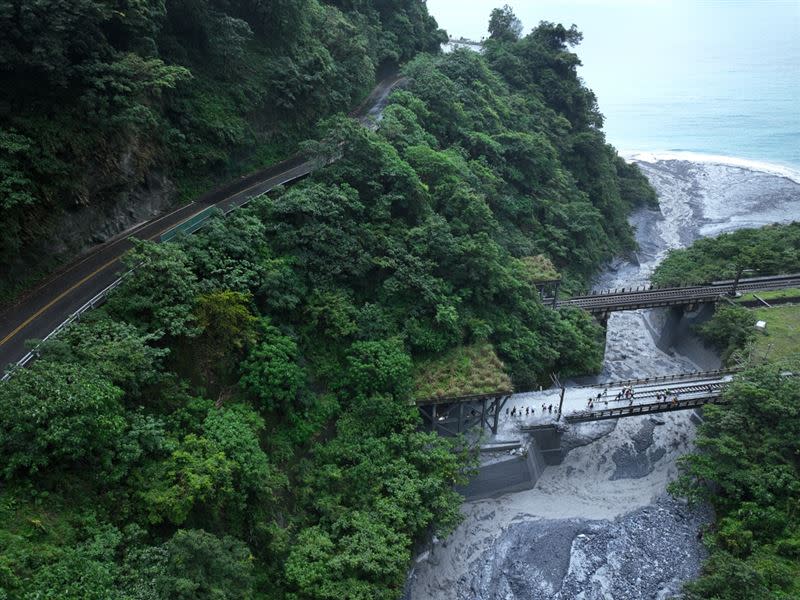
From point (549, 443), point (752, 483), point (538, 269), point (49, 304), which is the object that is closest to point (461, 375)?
point (549, 443)

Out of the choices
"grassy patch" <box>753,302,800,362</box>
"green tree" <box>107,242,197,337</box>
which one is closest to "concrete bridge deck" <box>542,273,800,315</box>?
"grassy patch" <box>753,302,800,362</box>

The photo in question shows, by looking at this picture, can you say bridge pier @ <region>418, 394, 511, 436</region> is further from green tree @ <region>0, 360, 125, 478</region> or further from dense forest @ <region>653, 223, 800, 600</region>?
green tree @ <region>0, 360, 125, 478</region>

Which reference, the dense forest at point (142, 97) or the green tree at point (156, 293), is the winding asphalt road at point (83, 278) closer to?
the dense forest at point (142, 97)

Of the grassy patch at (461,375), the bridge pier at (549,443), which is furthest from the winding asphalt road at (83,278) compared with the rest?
the bridge pier at (549,443)

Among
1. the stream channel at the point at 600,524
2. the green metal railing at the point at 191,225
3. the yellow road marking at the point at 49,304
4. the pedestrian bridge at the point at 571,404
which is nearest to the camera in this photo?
the yellow road marking at the point at 49,304

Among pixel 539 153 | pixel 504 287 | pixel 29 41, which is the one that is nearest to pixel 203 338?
pixel 29 41

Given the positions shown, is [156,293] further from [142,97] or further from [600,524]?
[600,524]

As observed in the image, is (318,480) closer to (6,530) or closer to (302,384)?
(302,384)
